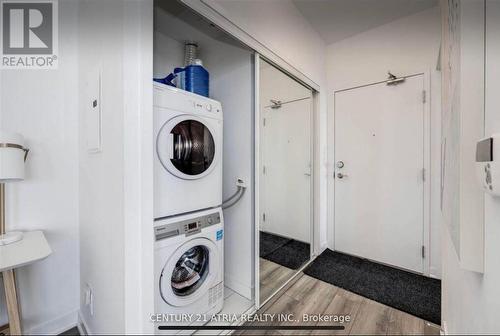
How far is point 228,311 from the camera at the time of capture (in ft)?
4.15

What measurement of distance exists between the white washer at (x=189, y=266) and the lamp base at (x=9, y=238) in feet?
2.10

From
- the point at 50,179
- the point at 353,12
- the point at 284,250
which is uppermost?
the point at 353,12

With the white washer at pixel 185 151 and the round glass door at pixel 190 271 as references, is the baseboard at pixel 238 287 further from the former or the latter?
the white washer at pixel 185 151

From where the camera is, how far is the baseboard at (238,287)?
4.59 ft

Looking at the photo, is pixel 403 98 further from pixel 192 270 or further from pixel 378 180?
pixel 192 270

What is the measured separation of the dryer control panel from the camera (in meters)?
0.93

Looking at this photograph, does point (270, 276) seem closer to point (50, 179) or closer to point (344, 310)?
point (344, 310)

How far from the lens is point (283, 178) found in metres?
1.70

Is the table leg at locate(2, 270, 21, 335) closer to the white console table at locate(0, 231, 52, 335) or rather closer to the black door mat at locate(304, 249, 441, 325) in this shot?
the white console table at locate(0, 231, 52, 335)

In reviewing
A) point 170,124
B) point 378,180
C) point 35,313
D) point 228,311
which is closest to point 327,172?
point 378,180

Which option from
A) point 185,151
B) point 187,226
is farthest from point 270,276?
point 185,151

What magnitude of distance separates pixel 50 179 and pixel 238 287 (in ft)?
4.50

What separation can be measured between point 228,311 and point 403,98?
215 cm

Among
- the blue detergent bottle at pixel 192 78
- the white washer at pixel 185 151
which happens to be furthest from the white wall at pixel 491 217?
the blue detergent bottle at pixel 192 78
